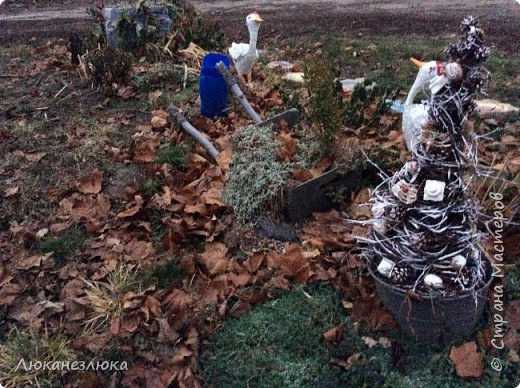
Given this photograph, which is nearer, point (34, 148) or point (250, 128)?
point (250, 128)

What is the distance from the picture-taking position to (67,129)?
15.2 ft

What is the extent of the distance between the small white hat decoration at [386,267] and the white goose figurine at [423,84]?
49cm

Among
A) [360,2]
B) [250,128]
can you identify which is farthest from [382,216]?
[360,2]

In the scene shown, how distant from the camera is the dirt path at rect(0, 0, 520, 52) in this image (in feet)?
27.0

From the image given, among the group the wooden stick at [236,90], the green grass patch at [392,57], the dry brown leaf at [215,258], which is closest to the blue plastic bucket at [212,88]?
the wooden stick at [236,90]

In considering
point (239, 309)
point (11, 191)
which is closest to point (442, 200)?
point (239, 309)

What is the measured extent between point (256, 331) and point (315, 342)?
28cm

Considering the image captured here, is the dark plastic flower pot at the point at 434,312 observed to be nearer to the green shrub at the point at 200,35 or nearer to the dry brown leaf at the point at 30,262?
the dry brown leaf at the point at 30,262

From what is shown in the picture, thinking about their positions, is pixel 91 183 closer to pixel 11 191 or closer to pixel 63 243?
pixel 11 191

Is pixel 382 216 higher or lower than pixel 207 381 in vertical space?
higher

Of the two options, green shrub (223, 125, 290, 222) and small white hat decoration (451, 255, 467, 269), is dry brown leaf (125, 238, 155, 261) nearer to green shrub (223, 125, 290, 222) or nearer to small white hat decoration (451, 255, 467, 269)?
green shrub (223, 125, 290, 222)

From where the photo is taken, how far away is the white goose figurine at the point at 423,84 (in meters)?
2.32

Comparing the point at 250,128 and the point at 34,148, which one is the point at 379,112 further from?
the point at 34,148

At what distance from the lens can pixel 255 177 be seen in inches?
133
